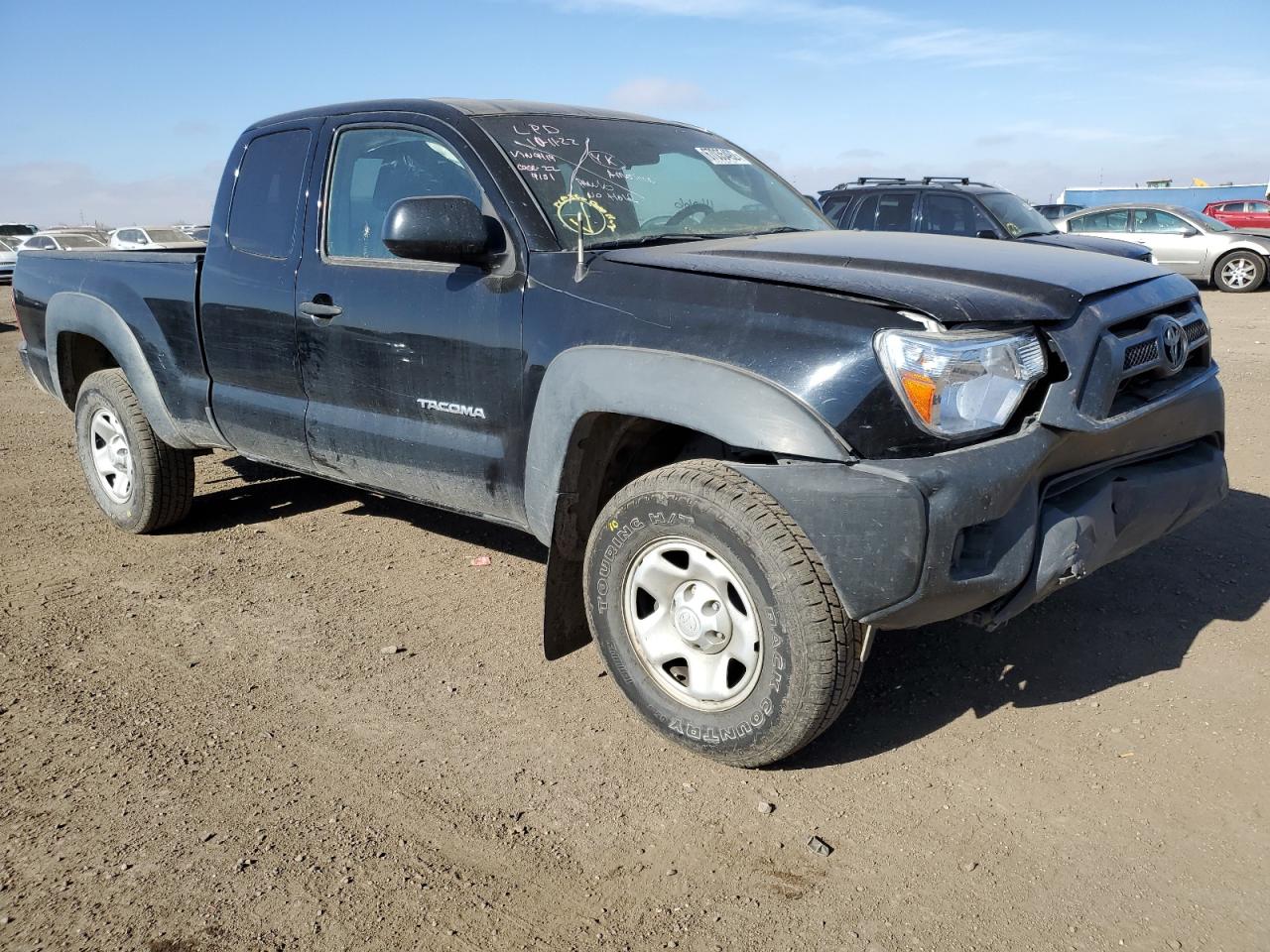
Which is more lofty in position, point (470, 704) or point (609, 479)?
point (609, 479)

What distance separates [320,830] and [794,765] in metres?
1.32

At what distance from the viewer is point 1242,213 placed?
23516 mm

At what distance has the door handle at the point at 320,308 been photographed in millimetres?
3857

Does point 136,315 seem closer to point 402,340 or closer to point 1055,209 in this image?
point 402,340

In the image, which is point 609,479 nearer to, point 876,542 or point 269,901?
point 876,542

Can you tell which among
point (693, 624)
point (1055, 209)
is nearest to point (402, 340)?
point (693, 624)

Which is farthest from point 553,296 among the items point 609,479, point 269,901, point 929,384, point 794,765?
point 269,901

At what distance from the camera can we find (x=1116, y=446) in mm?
2902

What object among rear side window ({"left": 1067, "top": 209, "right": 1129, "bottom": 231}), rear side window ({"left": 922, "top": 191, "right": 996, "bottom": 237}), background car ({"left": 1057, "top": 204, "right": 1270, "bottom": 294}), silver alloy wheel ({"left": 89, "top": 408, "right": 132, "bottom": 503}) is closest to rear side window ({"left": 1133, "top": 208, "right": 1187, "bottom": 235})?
background car ({"left": 1057, "top": 204, "right": 1270, "bottom": 294})

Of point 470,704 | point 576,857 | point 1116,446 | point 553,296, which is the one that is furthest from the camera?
point 470,704

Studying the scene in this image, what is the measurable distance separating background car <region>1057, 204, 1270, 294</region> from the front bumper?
15.5 meters

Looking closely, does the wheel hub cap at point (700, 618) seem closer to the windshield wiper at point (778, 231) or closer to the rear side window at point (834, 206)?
the windshield wiper at point (778, 231)

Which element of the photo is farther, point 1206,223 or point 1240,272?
point 1206,223

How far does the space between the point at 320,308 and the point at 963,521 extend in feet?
8.20
